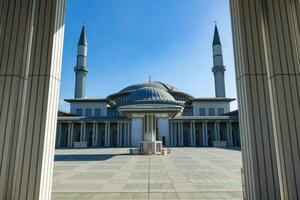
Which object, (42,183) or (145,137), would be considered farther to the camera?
(145,137)

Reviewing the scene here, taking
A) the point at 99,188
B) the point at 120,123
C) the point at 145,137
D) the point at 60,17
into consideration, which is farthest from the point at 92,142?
the point at 60,17

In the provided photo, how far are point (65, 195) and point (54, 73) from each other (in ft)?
12.7

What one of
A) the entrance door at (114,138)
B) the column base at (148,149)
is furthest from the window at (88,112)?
the column base at (148,149)

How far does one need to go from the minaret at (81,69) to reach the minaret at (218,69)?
119 feet

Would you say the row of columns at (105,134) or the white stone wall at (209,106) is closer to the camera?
the row of columns at (105,134)

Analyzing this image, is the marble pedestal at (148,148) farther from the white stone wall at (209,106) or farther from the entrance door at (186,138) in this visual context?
the white stone wall at (209,106)

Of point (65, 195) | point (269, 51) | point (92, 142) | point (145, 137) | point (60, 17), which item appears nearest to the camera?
point (269, 51)

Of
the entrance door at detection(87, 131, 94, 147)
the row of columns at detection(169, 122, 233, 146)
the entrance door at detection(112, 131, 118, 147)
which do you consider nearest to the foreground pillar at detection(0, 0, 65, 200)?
the row of columns at detection(169, 122, 233, 146)

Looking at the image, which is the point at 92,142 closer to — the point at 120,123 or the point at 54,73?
the point at 120,123

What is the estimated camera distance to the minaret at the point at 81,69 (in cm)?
6272

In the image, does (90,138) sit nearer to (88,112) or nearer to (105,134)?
(105,134)

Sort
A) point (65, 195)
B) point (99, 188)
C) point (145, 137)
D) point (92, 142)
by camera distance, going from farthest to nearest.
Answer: point (92, 142)
point (145, 137)
point (99, 188)
point (65, 195)

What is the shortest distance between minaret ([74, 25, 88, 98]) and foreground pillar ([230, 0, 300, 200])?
6138 centimetres

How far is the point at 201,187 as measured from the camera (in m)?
7.97
